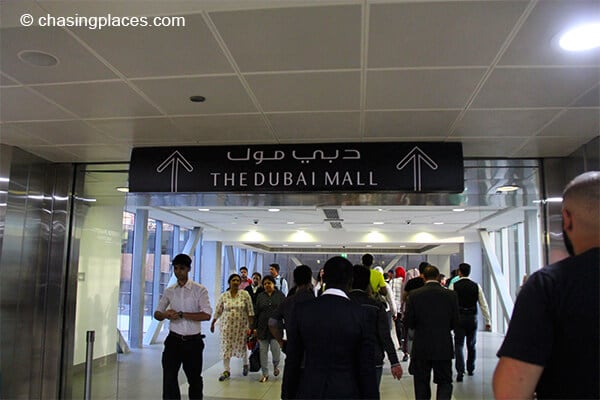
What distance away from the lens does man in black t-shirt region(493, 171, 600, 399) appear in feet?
4.75

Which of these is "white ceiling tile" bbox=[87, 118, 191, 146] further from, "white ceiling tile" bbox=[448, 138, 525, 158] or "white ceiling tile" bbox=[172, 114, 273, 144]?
"white ceiling tile" bbox=[448, 138, 525, 158]

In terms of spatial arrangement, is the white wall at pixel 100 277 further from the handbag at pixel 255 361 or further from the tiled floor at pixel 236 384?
the handbag at pixel 255 361

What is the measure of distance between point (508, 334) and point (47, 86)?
3.24 metres

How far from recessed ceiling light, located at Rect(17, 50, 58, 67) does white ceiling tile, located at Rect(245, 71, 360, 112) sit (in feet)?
3.81

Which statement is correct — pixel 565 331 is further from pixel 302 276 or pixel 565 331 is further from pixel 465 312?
pixel 465 312

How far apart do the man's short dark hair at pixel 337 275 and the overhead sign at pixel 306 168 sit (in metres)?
1.58

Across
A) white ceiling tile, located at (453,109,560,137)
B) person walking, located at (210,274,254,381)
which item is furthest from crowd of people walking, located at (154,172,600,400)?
person walking, located at (210,274,254,381)

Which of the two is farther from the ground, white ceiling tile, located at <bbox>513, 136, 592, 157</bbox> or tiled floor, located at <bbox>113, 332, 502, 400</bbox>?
white ceiling tile, located at <bbox>513, 136, 592, 157</bbox>

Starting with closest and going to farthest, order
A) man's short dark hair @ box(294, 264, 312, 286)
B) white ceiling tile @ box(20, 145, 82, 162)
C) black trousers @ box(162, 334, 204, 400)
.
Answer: black trousers @ box(162, 334, 204, 400)
man's short dark hair @ box(294, 264, 312, 286)
white ceiling tile @ box(20, 145, 82, 162)

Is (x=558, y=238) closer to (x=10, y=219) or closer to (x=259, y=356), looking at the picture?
(x=259, y=356)

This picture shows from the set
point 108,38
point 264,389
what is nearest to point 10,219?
point 108,38

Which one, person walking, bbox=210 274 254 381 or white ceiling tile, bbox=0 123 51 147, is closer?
white ceiling tile, bbox=0 123 51 147

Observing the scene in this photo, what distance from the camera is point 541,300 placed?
4.87ft

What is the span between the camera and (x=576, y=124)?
412cm
